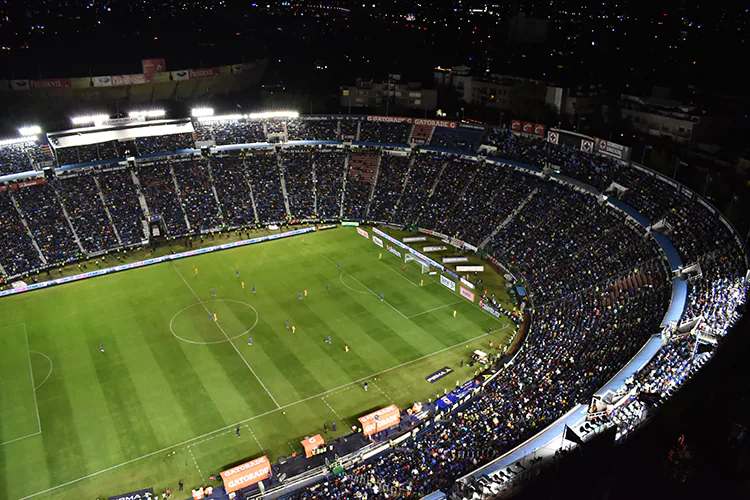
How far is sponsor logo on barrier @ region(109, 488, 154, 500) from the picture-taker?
29875mm

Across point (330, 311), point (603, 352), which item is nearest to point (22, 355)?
point (330, 311)

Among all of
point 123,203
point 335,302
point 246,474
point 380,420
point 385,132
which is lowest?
point 335,302

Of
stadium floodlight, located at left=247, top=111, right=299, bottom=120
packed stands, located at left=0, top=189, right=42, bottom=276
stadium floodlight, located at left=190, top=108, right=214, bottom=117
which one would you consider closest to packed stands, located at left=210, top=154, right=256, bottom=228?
stadium floodlight, located at left=247, top=111, right=299, bottom=120

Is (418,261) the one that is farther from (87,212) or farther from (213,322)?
(87,212)

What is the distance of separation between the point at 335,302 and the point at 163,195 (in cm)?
3092

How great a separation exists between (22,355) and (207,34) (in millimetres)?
91654

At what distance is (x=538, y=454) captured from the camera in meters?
27.8

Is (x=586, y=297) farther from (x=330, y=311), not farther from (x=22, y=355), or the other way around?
(x=22, y=355)

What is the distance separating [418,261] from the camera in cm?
5828

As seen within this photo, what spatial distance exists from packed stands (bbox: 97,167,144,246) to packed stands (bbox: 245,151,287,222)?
561 inches

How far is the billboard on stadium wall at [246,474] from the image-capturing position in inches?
1211

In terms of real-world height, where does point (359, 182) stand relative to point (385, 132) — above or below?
below

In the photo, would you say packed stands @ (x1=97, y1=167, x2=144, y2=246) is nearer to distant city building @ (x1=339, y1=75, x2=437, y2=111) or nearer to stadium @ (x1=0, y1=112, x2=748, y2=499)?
stadium @ (x1=0, y1=112, x2=748, y2=499)

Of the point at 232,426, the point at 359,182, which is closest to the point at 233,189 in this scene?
the point at 359,182
